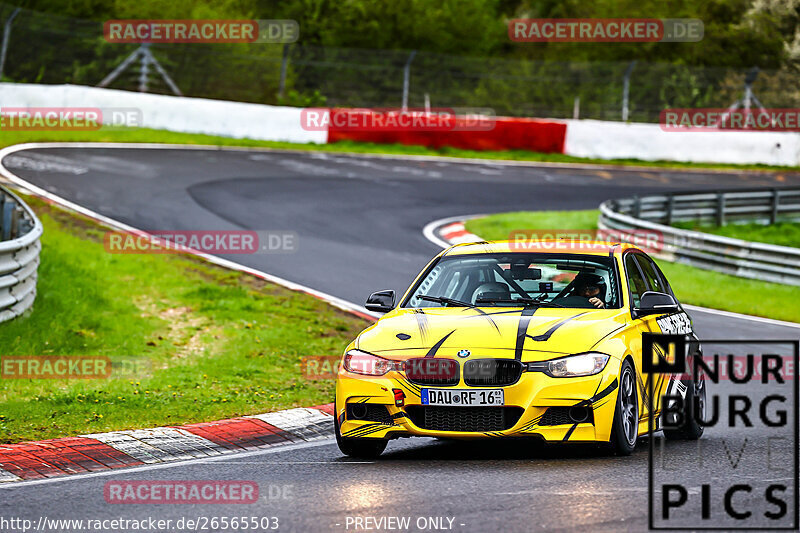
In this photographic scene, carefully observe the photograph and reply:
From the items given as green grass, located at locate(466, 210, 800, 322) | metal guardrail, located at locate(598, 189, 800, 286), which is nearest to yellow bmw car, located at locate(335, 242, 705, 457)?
green grass, located at locate(466, 210, 800, 322)

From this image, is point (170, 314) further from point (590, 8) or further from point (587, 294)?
point (590, 8)

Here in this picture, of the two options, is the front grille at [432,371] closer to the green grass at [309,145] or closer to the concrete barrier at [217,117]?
the green grass at [309,145]

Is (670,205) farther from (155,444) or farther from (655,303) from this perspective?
(155,444)

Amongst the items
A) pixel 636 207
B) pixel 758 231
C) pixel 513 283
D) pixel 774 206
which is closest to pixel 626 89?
pixel 774 206

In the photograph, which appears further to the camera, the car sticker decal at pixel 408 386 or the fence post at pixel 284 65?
the fence post at pixel 284 65

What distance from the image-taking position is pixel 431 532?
5.96 meters

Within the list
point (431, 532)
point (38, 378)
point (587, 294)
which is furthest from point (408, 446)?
point (38, 378)

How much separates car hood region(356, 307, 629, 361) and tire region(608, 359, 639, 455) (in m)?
0.31

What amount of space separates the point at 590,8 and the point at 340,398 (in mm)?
56544

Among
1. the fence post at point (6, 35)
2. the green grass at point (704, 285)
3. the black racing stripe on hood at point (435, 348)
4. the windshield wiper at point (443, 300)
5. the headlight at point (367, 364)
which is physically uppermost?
the fence post at point (6, 35)

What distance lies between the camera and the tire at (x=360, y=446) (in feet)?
27.0

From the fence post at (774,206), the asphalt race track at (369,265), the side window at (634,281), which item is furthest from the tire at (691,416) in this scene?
the fence post at (774,206)

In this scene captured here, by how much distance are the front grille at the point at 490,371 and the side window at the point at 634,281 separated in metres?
1.53

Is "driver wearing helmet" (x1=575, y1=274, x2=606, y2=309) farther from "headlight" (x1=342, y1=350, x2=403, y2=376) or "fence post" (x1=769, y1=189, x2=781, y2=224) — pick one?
"fence post" (x1=769, y1=189, x2=781, y2=224)
